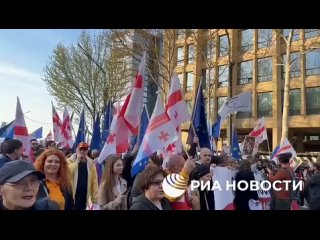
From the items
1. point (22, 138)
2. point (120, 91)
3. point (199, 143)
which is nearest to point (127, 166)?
point (199, 143)

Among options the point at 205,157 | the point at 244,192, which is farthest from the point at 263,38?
the point at 244,192

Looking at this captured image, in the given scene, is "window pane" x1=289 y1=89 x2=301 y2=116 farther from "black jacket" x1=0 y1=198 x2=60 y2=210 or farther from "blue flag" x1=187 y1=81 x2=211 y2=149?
"black jacket" x1=0 y1=198 x2=60 y2=210

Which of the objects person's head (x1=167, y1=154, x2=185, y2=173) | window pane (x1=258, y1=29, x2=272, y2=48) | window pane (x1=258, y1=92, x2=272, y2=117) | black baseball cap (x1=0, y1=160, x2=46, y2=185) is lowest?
person's head (x1=167, y1=154, x2=185, y2=173)

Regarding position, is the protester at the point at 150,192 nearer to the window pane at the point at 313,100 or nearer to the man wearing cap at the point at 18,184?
the man wearing cap at the point at 18,184

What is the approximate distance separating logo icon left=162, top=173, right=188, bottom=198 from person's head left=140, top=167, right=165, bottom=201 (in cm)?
47

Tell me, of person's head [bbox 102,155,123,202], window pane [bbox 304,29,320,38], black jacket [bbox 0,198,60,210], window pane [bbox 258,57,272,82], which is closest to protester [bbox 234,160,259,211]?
person's head [bbox 102,155,123,202]

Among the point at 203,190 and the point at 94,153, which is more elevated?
the point at 94,153

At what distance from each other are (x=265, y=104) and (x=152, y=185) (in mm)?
26197

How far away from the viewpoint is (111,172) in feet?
15.1

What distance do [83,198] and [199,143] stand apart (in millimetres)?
2031

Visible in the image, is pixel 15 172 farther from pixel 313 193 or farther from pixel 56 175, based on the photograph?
pixel 313 193

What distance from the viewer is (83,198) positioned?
5125 mm

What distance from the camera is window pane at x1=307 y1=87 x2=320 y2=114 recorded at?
25.9 m
